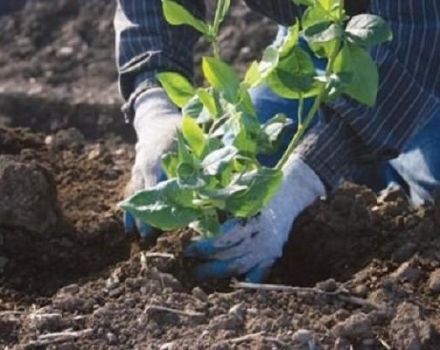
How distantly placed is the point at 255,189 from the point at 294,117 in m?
0.97

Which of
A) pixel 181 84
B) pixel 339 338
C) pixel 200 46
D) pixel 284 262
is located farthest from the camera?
pixel 200 46

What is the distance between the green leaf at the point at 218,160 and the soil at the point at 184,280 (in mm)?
234

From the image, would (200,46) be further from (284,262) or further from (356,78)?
(356,78)

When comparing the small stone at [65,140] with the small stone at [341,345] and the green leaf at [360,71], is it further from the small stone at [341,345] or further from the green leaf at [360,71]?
the small stone at [341,345]

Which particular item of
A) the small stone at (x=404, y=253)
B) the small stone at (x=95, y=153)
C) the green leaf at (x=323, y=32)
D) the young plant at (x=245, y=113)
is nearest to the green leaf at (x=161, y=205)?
the young plant at (x=245, y=113)

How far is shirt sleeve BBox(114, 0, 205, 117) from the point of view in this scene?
133 inches

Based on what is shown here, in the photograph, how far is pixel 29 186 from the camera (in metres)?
2.90

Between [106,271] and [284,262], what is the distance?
34 cm

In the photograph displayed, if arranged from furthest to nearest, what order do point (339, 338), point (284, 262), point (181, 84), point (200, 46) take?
Answer: point (200, 46), point (284, 262), point (181, 84), point (339, 338)

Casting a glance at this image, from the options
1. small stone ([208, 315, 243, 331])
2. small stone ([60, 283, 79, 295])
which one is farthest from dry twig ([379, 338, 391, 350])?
small stone ([60, 283, 79, 295])

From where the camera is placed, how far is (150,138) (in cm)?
313

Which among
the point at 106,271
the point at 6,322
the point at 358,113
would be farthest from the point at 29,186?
the point at 358,113

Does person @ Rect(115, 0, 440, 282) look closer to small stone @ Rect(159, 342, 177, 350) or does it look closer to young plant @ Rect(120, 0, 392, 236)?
young plant @ Rect(120, 0, 392, 236)

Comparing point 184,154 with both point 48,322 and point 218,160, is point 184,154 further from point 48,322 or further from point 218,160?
point 48,322
